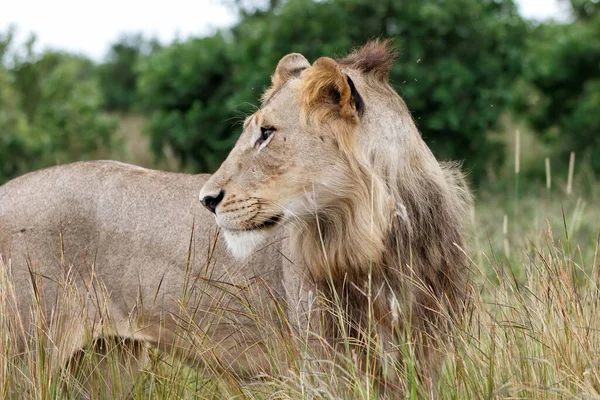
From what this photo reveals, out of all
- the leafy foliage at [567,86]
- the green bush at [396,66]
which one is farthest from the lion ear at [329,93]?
the leafy foliage at [567,86]

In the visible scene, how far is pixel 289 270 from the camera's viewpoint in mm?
3721

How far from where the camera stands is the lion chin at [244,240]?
3.41 m

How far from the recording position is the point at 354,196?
3.40m

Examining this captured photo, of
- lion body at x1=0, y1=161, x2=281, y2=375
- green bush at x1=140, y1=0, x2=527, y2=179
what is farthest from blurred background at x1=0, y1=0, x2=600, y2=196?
lion body at x1=0, y1=161, x2=281, y2=375

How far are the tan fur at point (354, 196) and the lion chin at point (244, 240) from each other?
2.1 inches

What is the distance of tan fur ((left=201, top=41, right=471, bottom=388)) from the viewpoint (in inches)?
132

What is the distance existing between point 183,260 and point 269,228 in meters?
0.76

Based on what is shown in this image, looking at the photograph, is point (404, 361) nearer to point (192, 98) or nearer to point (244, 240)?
point (244, 240)

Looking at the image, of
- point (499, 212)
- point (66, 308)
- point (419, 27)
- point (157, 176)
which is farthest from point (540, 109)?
point (66, 308)

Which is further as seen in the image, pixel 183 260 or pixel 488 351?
pixel 183 260

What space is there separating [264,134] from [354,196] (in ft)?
1.52

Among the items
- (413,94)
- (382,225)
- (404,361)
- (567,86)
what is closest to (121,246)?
(382,225)

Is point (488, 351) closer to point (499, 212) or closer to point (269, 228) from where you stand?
point (269, 228)

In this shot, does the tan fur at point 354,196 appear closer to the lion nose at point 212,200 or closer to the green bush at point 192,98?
the lion nose at point 212,200
